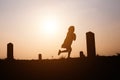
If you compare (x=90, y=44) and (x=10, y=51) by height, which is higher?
(x=90, y=44)

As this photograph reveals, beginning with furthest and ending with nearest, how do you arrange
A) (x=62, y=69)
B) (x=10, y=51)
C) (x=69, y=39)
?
Answer: 1. (x=10, y=51)
2. (x=69, y=39)
3. (x=62, y=69)

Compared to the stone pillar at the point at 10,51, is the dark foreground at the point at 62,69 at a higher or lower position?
lower

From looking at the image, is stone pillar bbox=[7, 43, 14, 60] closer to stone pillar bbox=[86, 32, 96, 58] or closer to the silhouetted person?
the silhouetted person

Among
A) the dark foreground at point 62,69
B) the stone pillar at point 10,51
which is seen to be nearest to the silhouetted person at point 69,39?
the dark foreground at point 62,69

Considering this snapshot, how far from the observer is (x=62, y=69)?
38.8ft

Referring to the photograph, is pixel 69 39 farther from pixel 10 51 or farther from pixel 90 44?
pixel 10 51

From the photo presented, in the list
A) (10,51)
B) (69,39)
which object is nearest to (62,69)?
(69,39)

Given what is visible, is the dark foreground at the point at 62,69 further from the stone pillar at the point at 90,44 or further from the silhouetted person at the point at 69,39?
the silhouetted person at the point at 69,39

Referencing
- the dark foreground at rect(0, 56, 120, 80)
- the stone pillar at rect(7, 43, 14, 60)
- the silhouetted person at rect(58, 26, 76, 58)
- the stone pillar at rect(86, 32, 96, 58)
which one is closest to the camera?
the dark foreground at rect(0, 56, 120, 80)

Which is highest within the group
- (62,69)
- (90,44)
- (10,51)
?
(90,44)

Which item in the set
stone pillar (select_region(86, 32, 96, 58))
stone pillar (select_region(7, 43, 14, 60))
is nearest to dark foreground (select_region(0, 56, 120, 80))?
stone pillar (select_region(86, 32, 96, 58))

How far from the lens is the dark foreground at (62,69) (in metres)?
11.2

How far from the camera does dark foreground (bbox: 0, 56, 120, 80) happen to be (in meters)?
11.2

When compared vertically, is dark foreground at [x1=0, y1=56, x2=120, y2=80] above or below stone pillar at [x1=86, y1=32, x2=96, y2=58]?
below
